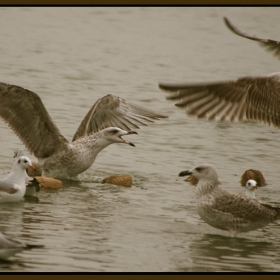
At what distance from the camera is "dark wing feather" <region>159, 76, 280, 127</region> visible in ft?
32.7

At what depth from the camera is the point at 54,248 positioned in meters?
8.54

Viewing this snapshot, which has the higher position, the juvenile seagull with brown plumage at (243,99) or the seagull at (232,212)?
the juvenile seagull with brown plumage at (243,99)

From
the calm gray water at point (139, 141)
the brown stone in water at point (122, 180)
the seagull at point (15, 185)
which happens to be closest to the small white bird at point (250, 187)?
the calm gray water at point (139, 141)

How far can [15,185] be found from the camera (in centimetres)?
1044

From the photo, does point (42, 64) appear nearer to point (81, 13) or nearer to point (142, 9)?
point (81, 13)

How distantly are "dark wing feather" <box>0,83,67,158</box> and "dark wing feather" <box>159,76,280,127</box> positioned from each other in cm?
288

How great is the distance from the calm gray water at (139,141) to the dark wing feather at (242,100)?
1310mm

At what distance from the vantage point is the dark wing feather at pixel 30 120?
39.4ft

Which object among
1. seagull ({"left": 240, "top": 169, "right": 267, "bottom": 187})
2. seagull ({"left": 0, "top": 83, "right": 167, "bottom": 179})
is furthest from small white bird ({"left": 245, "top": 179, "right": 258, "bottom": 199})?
seagull ({"left": 0, "top": 83, "right": 167, "bottom": 179})

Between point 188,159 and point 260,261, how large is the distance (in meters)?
4.90

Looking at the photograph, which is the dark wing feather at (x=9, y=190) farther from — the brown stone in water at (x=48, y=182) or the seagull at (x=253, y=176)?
the seagull at (x=253, y=176)

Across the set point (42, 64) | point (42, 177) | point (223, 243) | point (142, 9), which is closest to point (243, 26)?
point (142, 9)

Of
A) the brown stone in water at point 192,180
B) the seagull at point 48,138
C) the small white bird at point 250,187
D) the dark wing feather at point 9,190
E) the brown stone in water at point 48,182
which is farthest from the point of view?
the brown stone in water at point 192,180

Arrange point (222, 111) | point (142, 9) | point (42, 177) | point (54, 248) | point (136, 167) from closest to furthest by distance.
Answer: point (54, 248), point (222, 111), point (42, 177), point (136, 167), point (142, 9)
